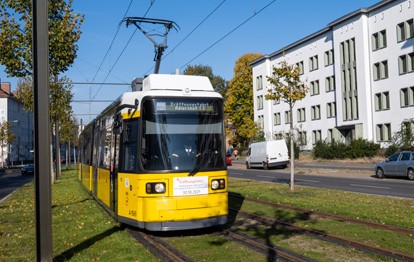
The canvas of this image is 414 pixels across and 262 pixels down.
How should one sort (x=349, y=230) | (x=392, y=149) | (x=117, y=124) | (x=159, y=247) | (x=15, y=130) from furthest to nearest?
(x=15, y=130) → (x=392, y=149) → (x=117, y=124) → (x=349, y=230) → (x=159, y=247)

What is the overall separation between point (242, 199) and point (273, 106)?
170ft

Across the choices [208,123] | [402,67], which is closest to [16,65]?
[208,123]

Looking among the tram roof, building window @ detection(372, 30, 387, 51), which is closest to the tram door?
the tram roof

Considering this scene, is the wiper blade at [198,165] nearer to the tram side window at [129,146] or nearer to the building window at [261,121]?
the tram side window at [129,146]

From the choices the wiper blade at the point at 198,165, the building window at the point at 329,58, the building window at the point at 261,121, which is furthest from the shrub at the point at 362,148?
the wiper blade at the point at 198,165

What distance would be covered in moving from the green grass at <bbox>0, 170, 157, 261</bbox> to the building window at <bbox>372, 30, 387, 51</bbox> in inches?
1457

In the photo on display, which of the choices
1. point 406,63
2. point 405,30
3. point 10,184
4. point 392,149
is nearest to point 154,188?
point 10,184

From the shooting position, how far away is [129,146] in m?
10.0

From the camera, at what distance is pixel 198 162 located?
31.7 feet

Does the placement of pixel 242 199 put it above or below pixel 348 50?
below

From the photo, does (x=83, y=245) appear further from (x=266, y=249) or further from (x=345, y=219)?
(x=345, y=219)

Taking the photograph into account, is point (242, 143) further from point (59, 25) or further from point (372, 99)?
point (59, 25)

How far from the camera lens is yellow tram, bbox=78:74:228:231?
366 inches

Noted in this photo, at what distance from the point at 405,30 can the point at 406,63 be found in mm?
2816
